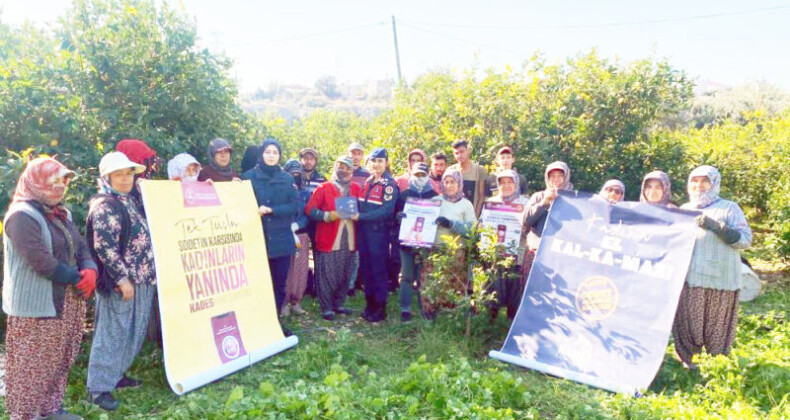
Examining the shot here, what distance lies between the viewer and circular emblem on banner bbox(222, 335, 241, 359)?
4539 mm

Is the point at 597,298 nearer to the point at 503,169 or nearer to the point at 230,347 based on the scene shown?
the point at 503,169

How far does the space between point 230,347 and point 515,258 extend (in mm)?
2647

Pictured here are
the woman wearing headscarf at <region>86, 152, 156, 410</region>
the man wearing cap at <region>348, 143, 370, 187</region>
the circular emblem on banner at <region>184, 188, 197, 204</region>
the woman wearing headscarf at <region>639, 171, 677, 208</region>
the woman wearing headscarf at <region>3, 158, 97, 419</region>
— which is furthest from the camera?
the man wearing cap at <region>348, 143, 370, 187</region>

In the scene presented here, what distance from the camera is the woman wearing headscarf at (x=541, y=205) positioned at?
5129mm

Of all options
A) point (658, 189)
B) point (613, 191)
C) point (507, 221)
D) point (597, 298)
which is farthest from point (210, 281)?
point (658, 189)

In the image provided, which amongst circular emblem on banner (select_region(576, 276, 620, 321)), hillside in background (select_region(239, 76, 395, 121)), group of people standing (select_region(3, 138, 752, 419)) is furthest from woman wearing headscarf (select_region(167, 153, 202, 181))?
hillside in background (select_region(239, 76, 395, 121))

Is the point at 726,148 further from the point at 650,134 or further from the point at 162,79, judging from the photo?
the point at 162,79

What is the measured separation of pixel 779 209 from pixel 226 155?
24.5 feet

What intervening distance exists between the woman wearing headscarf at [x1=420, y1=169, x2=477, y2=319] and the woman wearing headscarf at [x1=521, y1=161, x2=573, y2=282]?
54cm

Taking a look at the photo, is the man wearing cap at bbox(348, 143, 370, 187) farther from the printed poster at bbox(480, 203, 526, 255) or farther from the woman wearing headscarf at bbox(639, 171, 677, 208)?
the woman wearing headscarf at bbox(639, 171, 677, 208)

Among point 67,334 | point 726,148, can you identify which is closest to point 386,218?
point 67,334

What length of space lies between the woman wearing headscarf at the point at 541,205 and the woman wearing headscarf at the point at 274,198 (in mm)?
2219

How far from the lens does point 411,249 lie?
5.69 meters

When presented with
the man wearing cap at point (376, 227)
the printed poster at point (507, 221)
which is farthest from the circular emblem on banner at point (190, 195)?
the printed poster at point (507, 221)
